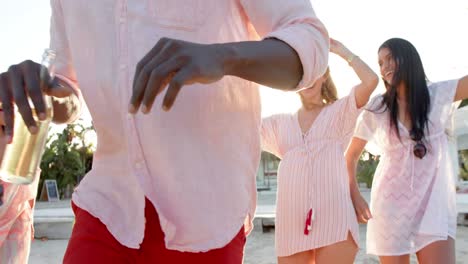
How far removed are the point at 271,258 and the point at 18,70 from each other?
6570 mm

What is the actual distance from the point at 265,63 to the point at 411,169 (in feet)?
9.97

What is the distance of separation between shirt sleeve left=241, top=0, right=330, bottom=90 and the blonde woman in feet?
8.25

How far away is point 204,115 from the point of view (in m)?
1.57

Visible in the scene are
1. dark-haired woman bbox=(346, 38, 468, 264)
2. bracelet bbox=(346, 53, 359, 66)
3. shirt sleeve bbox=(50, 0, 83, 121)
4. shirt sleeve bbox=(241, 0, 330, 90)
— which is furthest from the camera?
bracelet bbox=(346, 53, 359, 66)

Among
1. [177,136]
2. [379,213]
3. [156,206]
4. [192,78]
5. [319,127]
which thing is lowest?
[379,213]

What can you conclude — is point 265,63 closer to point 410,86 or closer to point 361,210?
point 361,210

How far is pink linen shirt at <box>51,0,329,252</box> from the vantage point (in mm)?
1556

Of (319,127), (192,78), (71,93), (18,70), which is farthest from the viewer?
(319,127)

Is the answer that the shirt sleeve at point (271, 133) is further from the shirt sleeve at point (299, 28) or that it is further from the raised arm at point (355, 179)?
the shirt sleeve at point (299, 28)

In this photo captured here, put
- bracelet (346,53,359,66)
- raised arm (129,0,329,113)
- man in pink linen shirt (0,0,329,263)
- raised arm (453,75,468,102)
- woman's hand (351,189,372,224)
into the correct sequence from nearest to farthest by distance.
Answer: raised arm (129,0,329,113)
man in pink linen shirt (0,0,329,263)
woman's hand (351,189,372,224)
raised arm (453,75,468,102)
bracelet (346,53,359,66)

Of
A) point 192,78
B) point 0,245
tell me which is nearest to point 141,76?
point 192,78

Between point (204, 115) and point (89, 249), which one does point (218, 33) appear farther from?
point (89, 249)

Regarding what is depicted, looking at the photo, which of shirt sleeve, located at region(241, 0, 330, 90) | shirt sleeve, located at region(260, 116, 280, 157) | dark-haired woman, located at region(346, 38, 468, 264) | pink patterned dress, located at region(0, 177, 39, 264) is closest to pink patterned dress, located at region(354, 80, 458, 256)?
dark-haired woman, located at region(346, 38, 468, 264)

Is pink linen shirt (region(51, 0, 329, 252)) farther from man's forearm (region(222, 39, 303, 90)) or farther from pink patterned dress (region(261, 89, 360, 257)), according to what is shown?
pink patterned dress (region(261, 89, 360, 257))
